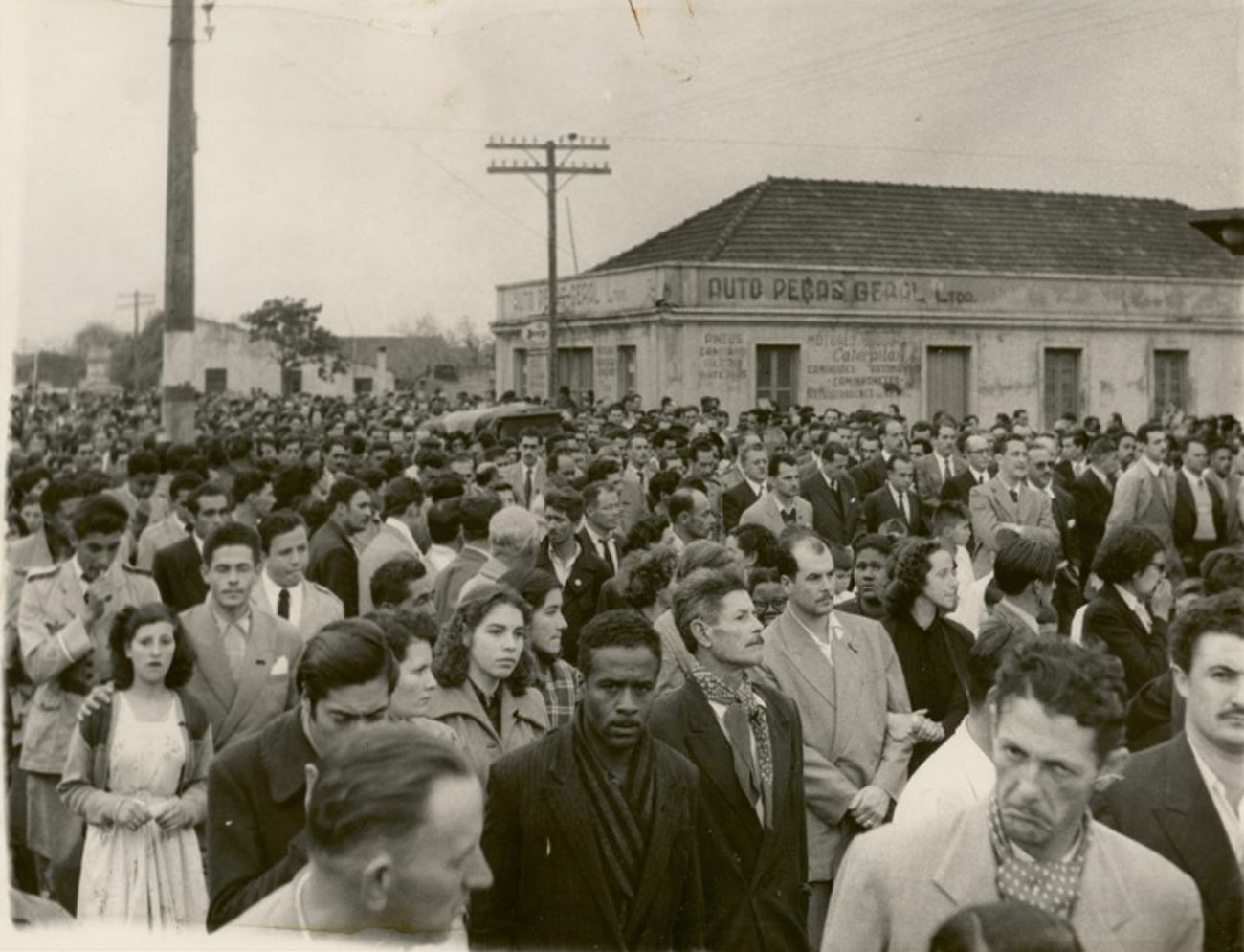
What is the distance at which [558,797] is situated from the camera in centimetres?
361

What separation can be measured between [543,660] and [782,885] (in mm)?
1292

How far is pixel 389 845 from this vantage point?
2.28 m

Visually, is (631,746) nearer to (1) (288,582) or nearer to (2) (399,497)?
(1) (288,582)

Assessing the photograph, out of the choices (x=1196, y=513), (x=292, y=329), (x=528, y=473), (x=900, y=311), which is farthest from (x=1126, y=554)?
(x=292, y=329)

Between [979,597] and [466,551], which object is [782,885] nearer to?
[979,597]

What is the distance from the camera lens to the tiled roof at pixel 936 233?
31469mm

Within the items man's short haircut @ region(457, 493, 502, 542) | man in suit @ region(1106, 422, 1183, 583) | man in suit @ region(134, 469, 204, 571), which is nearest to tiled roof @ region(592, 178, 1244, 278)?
man in suit @ region(1106, 422, 1183, 583)

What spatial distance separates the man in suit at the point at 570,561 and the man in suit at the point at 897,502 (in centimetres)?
357

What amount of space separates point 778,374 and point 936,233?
7.29m

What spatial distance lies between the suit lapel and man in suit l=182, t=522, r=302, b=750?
63.0 inches

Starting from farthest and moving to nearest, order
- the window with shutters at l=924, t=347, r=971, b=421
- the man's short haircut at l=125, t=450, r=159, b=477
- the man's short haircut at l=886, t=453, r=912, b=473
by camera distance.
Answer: the window with shutters at l=924, t=347, r=971, b=421 < the man's short haircut at l=886, t=453, r=912, b=473 < the man's short haircut at l=125, t=450, r=159, b=477

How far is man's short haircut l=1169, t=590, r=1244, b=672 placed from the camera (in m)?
3.57

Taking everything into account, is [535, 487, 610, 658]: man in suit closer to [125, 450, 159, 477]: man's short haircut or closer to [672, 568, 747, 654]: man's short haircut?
[672, 568, 747, 654]: man's short haircut

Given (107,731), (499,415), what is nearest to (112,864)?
(107,731)
